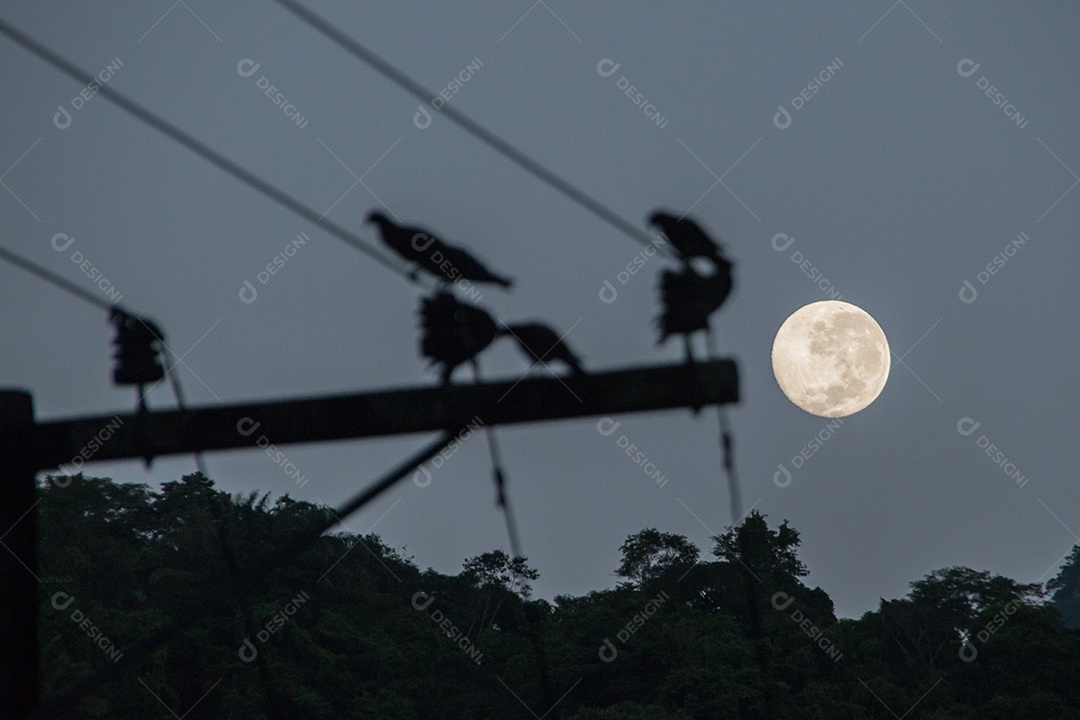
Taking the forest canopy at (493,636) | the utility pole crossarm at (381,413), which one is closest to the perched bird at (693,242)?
the utility pole crossarm at (381,413)

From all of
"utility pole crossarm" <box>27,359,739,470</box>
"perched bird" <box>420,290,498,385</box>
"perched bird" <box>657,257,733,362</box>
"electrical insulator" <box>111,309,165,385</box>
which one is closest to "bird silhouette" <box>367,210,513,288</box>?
"perched bird" <box>420,290,498,385</box>

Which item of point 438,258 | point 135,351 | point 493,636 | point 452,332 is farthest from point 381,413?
point 493,636

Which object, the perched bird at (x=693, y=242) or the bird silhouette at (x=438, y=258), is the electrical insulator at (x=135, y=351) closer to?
the bird silhouette at (x=438, y=258)

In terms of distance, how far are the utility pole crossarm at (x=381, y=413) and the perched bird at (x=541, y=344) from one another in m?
0.10

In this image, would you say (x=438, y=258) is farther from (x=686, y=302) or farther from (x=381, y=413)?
(x=686, y=302)

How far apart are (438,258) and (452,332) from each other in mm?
431

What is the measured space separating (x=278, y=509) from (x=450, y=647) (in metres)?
10.4

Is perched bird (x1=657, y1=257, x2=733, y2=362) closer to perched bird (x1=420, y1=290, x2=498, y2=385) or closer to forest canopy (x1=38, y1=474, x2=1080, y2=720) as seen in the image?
perched bird (x1=420, y1=290, x2=498, y2=385)

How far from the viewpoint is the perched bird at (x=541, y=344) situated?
17.2 feet

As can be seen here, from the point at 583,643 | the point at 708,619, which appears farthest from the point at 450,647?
the point at 708,619

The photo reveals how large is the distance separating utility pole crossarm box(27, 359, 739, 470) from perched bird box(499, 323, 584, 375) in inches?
3.9

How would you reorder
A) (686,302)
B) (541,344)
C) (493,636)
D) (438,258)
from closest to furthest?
(686,302), (541,344), (438,258), (493,636)

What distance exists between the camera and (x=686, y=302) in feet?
16.9

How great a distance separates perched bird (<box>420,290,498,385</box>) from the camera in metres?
5.22
